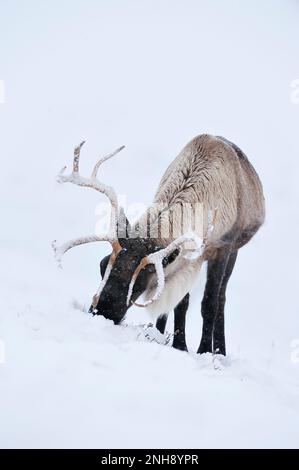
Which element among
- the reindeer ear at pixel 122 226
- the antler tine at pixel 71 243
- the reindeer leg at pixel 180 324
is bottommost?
the reindeer leg at pixel 180 324

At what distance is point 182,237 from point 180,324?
1402 millimetres

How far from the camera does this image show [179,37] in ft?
93.4

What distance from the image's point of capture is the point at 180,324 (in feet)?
21.2

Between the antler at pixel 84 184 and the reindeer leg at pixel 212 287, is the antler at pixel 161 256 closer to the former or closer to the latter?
the antler at pixel 84 184

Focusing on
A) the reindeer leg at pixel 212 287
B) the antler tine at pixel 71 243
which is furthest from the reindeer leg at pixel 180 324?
the antler tine at pixel 71 243

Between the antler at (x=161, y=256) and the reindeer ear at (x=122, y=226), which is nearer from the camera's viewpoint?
the antler at (x=161, y=256)

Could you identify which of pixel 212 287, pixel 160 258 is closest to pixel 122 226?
pixel 160 258

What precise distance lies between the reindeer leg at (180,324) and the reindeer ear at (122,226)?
130 centimetres

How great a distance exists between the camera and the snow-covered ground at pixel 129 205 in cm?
337

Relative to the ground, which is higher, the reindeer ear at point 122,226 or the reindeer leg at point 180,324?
the reindeer ear at point 122,226

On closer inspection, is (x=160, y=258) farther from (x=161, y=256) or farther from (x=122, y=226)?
(x=122, y=226)

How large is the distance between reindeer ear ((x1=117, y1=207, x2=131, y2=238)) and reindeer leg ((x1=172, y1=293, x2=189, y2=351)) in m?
1.30
